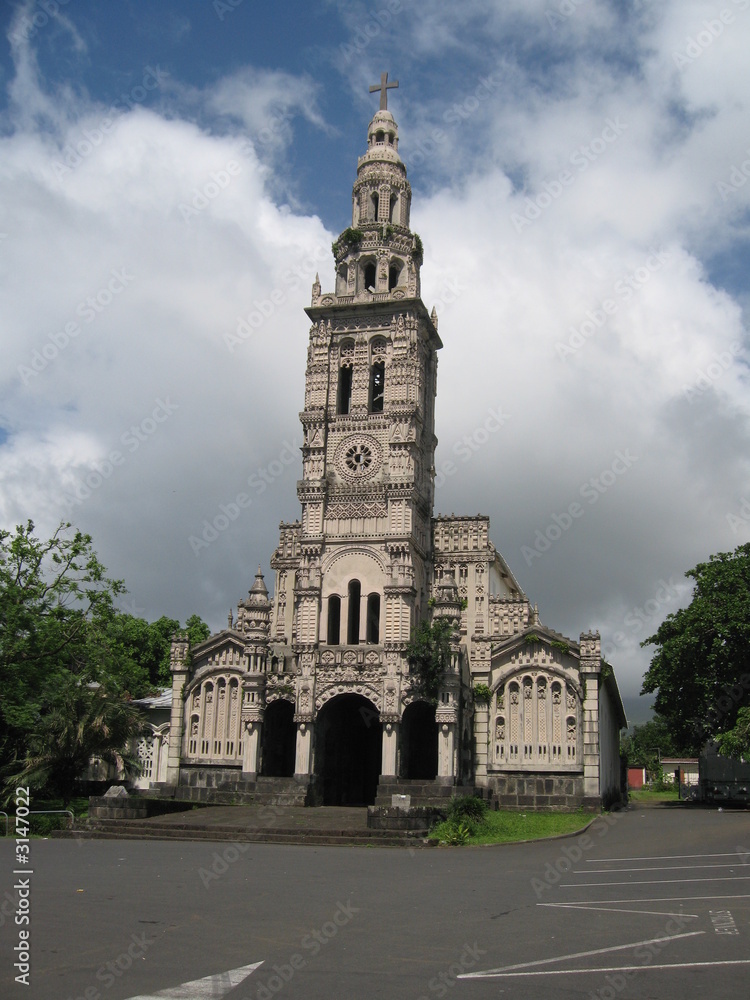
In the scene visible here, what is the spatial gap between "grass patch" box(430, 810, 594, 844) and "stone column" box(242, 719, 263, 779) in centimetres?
1186

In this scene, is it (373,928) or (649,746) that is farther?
(649,746)

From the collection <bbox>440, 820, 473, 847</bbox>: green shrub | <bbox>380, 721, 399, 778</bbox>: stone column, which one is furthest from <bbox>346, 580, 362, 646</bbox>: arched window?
<bbox>440, 820, 473, 847</bbox>: green shrub

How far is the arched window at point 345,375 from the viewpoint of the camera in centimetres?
4897

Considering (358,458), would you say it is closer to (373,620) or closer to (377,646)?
(373,620)

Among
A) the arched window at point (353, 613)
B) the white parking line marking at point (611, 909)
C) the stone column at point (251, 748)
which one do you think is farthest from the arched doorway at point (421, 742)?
the white parking line marking at point (611, 909)

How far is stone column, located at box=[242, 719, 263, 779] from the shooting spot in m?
41.6

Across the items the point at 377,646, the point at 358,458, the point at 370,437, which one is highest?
the point at 370,437

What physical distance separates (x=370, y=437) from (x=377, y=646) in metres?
10.6

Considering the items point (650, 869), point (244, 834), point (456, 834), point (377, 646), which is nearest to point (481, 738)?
point (377, 646)

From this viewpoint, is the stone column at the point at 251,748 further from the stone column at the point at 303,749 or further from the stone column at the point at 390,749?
the stone column at the point at 390,749

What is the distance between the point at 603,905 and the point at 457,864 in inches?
284

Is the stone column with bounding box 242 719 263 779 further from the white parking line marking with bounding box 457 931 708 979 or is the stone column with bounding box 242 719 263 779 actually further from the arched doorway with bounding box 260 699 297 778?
the white parking line marking with bounding box 457 931 708 979

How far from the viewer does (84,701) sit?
35.8 meters

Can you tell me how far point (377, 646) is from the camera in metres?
42.9
